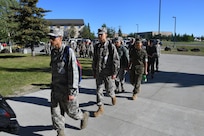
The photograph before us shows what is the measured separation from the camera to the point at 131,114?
5.18m

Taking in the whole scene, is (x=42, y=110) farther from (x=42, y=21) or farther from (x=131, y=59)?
(x=42, y=21)

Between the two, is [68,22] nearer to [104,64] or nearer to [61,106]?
[104,64]

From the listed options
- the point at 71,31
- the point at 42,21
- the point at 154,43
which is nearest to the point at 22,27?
the point at 42,21

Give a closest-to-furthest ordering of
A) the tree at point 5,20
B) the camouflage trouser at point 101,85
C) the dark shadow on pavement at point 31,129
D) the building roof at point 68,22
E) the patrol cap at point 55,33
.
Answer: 1. the patrol cap at point 55,33
2. the dark shadow on pavement at point 31,129
3. the camouflage trouser at point 101,85
4. the tree at point 5,20
5. the building roof at point 68,22

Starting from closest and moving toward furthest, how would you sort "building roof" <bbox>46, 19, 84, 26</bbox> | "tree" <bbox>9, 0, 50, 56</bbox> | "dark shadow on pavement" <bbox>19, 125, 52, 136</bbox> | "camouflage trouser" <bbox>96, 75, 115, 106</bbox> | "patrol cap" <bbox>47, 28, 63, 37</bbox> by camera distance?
"patrol cap" <bbox>47, 28, 63, 37</bbox> < "dark shadow on pavement" <bbox>19, 125, 52, 136</bbox> < "camouflage trouser" <bbox>96, 75, 115, 106</bbox> < "tree" <bbox>9, 0, 50, 56</bbox> < "building roof" <bbox>46, 19, 84, 26</bbox>

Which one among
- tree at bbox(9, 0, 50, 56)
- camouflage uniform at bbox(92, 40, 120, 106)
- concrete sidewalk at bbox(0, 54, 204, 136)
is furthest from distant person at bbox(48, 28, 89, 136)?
tree at bbox(9, 0, 50, 56)

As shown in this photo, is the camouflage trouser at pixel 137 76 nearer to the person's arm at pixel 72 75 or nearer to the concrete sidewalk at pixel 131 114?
the concrete sidewalk at pixel 131 114

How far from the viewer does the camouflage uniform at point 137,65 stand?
636 cm

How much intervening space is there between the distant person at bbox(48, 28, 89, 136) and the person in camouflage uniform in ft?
9.45

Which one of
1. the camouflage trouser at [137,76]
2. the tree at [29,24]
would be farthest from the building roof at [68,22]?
the camouflage trouser at [137,76]

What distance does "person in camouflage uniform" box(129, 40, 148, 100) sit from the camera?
635 cm

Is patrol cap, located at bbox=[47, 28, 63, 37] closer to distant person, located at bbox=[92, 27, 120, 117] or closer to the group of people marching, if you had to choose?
the group of people marching

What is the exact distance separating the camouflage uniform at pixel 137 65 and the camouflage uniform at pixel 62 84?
9.49ft

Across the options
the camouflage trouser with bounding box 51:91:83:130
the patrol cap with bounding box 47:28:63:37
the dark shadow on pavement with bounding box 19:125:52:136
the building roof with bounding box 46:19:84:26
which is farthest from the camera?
the building roof with bounding box 46:19:84:26
